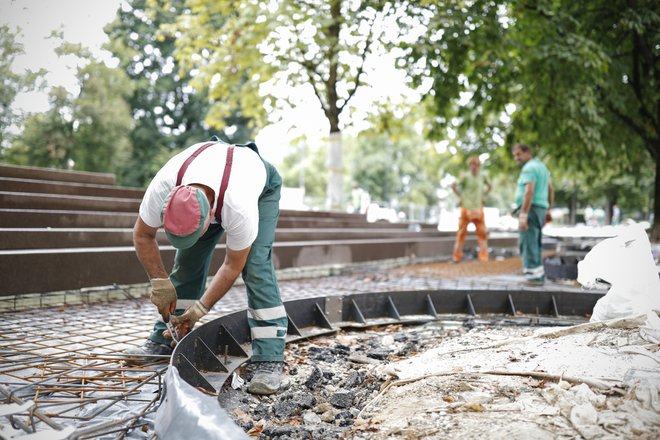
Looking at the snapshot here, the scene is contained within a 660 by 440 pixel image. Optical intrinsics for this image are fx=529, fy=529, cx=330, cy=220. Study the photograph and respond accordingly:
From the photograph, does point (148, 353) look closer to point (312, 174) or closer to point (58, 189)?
point (58, 189)

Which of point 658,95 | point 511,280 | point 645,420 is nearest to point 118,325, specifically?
point 645,420

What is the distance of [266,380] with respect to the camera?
3184mm

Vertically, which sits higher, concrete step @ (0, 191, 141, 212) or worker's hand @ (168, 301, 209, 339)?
concrete step @ (0, 191, 141, 212)

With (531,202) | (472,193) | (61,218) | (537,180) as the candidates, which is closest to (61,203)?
(61,218)

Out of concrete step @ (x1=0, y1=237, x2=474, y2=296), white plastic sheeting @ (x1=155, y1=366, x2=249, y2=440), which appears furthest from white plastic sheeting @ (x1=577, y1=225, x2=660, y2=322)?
concrete step @ (x1=0, y1=237, x2=474, y2=296)

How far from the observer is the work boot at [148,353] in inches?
136

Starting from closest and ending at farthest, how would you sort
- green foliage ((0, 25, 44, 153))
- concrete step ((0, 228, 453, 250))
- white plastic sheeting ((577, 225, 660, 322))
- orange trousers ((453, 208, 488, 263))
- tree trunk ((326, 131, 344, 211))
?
white plastic sheeting ((577, 225, 660, 322)) < concrete step ((0, 228, 453, 250)) < orange trousers ((453, 208, 488, 263)) < tree trunk ((326, 131, 344, 211)) < green foliage ((0, 25, 44, 153))

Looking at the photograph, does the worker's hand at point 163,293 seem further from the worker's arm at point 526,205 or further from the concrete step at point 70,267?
the worker's arm at point 526,205

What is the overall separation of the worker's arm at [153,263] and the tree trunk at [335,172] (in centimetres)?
1033

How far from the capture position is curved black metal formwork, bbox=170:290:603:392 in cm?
382

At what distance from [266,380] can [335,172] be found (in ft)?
35.1

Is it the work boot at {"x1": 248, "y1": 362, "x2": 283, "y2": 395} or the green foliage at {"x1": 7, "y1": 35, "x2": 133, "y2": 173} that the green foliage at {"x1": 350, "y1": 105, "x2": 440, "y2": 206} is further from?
the work boot at {"x1": 248, "y1": 362, "x2": 283, "y2": 395}

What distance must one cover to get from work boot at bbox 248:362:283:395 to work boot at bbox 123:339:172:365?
0.63 metres

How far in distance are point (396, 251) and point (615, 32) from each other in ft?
19.1
